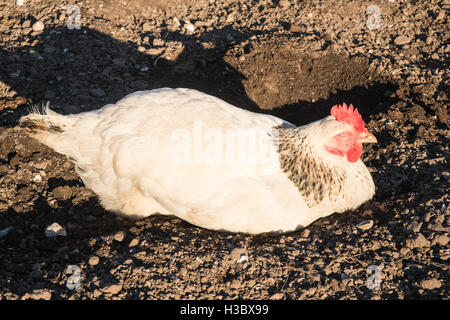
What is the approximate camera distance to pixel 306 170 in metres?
4.39

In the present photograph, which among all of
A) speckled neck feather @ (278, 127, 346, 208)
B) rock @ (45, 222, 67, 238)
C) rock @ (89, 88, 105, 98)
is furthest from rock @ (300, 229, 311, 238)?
rock @ (89, 88, 105, 98)

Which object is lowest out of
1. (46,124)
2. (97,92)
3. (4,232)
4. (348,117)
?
(4,232)

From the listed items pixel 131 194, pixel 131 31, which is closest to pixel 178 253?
pixel 131 194

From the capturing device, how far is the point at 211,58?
263 inches

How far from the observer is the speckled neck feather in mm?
4391

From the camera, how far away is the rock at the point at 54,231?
178 inches

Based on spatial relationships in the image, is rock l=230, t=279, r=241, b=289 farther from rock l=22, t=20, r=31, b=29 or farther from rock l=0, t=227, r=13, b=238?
rock l=22, t=20, r=31, b=29

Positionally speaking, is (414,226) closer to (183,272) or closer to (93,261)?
(183,272)

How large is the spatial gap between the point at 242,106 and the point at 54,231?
2840mm

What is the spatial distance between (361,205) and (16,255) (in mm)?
3461

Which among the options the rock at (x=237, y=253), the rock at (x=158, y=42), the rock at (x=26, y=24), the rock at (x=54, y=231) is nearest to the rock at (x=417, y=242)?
the rock at (x=237, y=253)

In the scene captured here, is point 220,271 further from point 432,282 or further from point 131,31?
point 131,31

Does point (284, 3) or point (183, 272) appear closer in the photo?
point (183, 272)

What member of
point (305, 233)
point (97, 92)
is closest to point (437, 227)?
point (305, 233)
